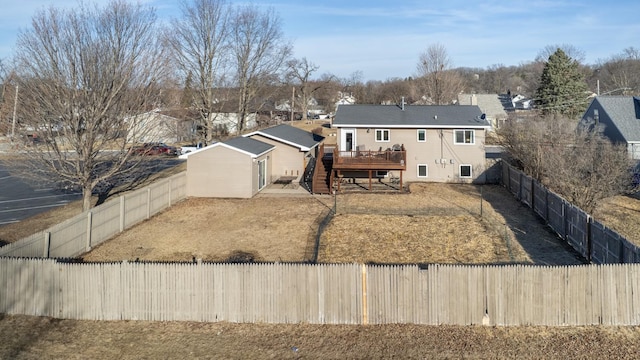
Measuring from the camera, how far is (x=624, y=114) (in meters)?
32.7

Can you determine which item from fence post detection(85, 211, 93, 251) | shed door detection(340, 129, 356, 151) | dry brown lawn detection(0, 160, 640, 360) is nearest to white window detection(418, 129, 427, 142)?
dry brown lawn detection(0, 160, 640, 360)

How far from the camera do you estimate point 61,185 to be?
27.4 m

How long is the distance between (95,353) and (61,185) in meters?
22.3

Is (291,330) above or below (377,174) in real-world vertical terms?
below

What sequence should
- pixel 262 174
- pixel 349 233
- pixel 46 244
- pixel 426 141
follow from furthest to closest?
pixel 426 141 → pixel 262 174 → pixel 349 233 → pixel 46 244

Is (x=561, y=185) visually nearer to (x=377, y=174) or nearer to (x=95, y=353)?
(x=377, y=174)

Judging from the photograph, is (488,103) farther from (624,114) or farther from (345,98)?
(345,98)

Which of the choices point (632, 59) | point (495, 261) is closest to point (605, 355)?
point (495, 261)

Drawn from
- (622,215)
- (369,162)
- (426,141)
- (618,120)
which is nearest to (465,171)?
(426,141)

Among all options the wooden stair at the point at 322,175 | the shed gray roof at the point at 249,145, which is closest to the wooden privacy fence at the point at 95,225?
the shed gray roof at the point at 249,145

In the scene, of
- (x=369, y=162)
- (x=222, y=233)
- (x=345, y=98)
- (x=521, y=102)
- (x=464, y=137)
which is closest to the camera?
(x=222, y=233)

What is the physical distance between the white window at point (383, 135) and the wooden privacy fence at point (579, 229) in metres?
9.62

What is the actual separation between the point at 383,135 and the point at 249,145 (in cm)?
927

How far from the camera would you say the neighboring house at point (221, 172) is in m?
25.0
